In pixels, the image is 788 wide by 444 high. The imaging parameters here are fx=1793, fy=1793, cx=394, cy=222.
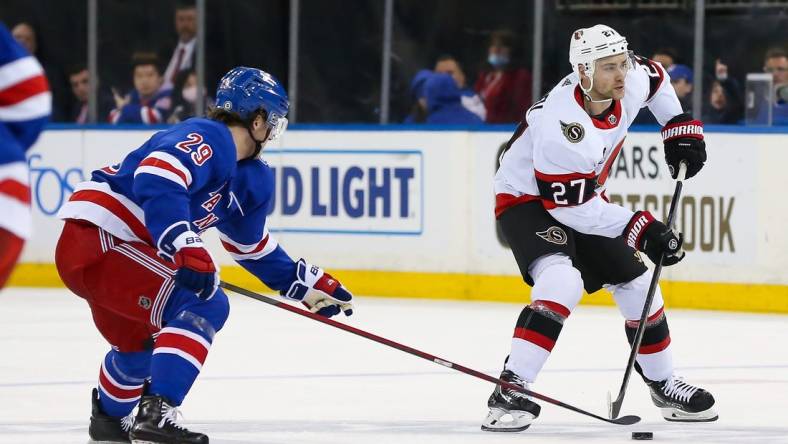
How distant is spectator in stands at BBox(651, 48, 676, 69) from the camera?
939 centimetres

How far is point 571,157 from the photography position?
16.3 ft

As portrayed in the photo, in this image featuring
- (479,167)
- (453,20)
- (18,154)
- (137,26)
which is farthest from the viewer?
(137,26)

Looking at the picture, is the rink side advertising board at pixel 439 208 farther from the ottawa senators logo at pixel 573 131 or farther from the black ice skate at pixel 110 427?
the black ice skate at pixel 110 427

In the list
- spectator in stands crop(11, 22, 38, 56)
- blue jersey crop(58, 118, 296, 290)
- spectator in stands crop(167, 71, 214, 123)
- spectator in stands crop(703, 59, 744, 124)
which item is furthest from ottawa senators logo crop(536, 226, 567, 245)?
spectator in stands crop(11, 22, 38, 56)

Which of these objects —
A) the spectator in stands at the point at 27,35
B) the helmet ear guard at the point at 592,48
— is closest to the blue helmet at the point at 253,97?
the helmet ear guard at the point at 592,48

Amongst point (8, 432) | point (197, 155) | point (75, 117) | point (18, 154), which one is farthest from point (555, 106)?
point (75, 117)

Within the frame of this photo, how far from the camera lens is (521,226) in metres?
5.21

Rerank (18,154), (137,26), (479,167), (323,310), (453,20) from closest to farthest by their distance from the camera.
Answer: (18,154) → (323,310) → (479,167) → (453,20) → (137,26)

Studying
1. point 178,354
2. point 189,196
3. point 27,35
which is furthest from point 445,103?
point 178,354

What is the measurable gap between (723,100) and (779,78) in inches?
12.3

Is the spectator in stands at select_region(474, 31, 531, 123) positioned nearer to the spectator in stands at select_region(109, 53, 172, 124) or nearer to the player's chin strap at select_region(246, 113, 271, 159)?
the spectator in stands at select_region(109, 53, 172, 124)

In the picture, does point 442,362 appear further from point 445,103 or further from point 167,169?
point 445,103

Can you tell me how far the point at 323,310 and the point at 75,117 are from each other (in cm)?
659

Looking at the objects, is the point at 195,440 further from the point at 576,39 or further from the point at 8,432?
the point at 576,39
